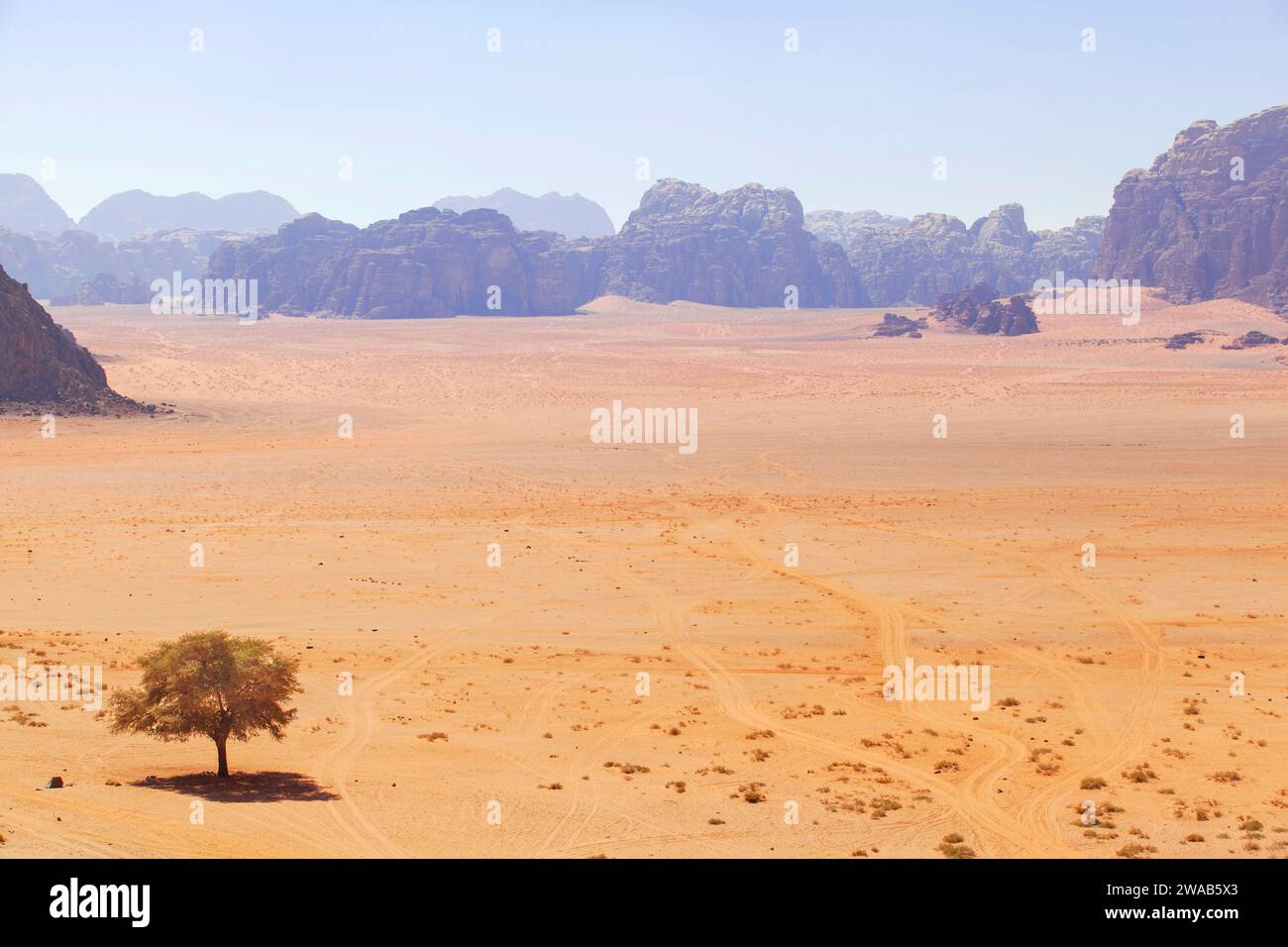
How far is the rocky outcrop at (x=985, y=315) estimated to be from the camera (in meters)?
140

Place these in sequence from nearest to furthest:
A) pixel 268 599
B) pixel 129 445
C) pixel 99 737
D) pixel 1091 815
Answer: pixel 1091 815
pixel 99 737
pixel 268 599
pixel 129 445

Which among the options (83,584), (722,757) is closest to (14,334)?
(83,584)

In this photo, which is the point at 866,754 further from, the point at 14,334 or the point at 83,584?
the point at 14,334

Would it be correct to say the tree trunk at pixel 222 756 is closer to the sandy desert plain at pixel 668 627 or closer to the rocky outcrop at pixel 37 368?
the sandy desert plain at pixel 668 627

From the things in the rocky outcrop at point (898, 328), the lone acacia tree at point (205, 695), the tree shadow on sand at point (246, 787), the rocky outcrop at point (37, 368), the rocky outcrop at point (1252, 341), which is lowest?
the tree shadow on sand at point (246, 787)

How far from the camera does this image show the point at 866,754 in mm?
17141

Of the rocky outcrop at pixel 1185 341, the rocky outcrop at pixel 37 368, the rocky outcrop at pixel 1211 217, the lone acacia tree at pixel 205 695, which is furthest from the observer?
the rocky outcrop at pixel 1211 217

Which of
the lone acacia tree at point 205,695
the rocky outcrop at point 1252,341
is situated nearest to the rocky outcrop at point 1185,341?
the rocky outcrop at point 1252,341

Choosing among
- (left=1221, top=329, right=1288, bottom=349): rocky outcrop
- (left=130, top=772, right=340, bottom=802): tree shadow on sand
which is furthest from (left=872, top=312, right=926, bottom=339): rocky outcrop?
(left=130, top=772, right=340, bottom=802): tree shadow on sand

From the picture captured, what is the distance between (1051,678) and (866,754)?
19.8 ft

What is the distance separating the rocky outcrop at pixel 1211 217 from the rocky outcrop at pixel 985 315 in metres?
27.1

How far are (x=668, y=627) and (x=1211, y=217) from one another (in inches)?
6415
